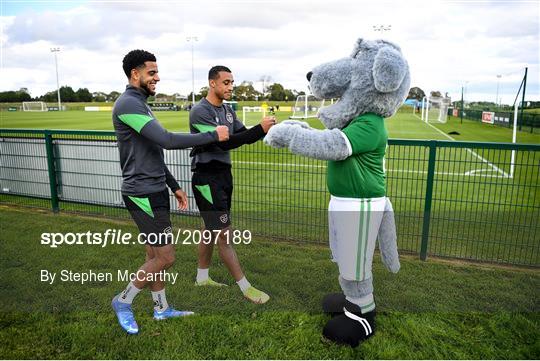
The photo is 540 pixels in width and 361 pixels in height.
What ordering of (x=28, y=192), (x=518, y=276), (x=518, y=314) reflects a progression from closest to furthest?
(x=518, y=314)
(x=518, y=276)
(x=28, y=192)

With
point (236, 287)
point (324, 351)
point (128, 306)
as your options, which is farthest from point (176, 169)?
point (324, 351)

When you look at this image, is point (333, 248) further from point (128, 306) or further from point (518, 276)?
point (518, 276)

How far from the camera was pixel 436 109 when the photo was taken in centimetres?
4531

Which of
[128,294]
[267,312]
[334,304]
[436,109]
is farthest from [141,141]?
[436,109]

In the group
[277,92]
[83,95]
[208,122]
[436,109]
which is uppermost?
[277,92]

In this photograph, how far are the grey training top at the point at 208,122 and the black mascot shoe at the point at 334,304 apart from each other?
5.04 feet

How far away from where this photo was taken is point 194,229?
6.04m

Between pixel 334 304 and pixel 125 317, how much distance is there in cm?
174

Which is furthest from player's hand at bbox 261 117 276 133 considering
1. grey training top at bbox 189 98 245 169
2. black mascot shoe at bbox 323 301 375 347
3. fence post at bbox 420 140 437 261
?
fence post at bbox 420 140 437 261

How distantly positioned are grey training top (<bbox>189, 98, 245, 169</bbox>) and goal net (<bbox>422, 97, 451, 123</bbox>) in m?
34.4

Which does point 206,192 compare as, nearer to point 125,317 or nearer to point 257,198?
point 125,317

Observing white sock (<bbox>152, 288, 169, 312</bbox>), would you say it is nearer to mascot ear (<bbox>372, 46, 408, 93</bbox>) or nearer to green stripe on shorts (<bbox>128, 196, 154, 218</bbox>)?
green stripe on shorts (<bbox>128, 196, 154, 218</bbox>)

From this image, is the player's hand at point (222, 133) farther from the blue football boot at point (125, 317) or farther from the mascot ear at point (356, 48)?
the blue football boot at point (125, 317)

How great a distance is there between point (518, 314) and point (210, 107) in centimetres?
329
